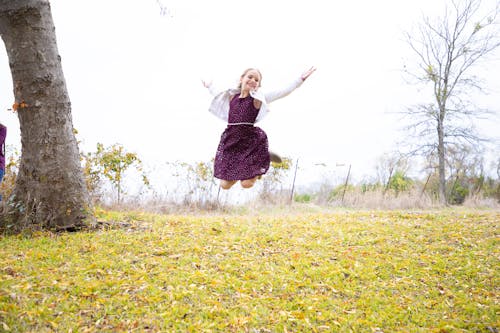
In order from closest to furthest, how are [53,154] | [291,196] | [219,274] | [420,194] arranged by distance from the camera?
[219,274] < [53,154] < [291,196] < [420,194]

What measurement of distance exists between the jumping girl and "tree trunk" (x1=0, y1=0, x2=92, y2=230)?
7.35 ft

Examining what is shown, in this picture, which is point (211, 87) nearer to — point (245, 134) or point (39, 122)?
point (245, 134)

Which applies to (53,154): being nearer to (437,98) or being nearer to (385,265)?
(385,265)

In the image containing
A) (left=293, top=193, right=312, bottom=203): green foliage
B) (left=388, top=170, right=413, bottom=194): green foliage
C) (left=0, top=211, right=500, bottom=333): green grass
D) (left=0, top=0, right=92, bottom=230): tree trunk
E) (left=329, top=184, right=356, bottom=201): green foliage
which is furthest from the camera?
(left=388, top=170, right=413, bottom=194): green foliage

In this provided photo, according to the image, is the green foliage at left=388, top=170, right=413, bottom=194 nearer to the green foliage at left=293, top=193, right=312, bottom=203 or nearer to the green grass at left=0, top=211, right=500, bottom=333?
the green foliage at left=293, top=193, right=312, bottom=203

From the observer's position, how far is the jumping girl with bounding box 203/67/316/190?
4.54m

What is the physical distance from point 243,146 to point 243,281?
1.50 m

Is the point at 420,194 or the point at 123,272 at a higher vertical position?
the point at 420,194

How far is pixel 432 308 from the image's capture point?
409 cm

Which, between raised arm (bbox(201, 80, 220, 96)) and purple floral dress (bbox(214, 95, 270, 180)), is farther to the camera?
raised arm (bbox(201, 80, 220, 96))

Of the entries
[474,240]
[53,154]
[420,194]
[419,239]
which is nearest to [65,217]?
[53,154]

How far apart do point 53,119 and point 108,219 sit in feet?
5.79

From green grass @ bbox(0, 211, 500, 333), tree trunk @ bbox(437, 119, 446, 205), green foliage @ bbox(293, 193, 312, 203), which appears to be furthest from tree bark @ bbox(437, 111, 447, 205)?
green grass @ bbox(0, 211, 500, 333)

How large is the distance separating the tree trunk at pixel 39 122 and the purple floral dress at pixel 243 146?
2.30 meters
